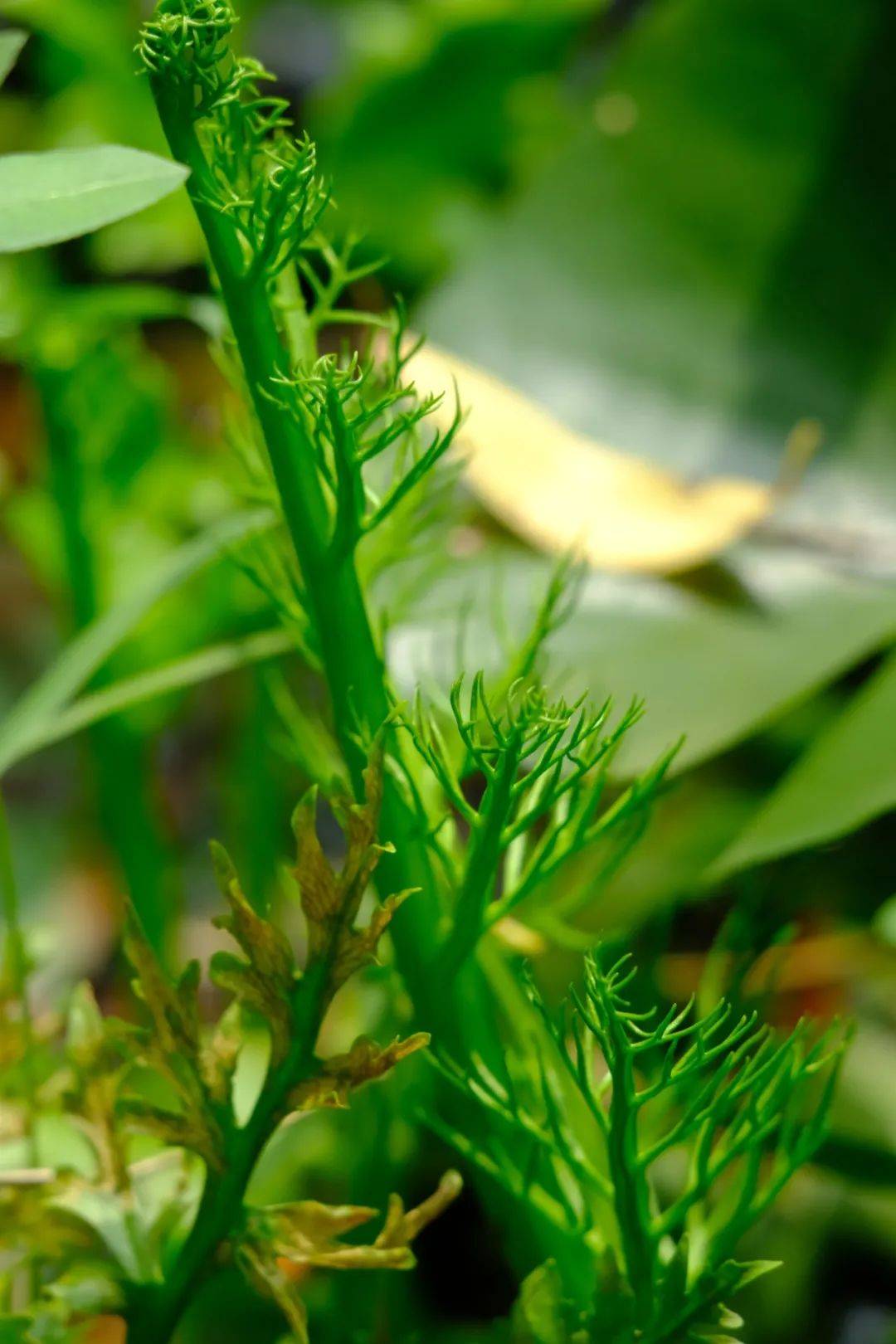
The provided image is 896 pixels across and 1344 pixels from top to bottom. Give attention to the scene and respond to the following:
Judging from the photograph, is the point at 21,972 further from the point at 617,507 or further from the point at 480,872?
the point at 617,507

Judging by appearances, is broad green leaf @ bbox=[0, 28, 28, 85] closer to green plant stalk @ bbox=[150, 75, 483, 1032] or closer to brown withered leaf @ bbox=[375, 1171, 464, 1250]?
green plant stalk @ bbox=[150, 75, 483, 1032]

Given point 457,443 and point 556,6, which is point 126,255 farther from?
point 457,443

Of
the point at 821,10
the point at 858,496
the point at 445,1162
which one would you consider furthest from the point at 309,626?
the point at 821,10

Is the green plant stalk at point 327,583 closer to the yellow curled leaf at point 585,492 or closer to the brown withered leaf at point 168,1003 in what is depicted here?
the brown withered leaf at point 168,1003

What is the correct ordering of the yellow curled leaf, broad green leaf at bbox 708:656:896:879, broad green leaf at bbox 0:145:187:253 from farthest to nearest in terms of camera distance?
the yellow curled leaf → broad green leaf at bbox 708:656:896:879 → broad green leaf at bbox 0:145:187:253

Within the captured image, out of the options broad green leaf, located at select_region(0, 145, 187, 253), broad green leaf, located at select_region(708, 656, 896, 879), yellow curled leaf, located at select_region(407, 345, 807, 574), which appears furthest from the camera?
yellow curled leaf, located at select_region(407, 345, 807, 574)

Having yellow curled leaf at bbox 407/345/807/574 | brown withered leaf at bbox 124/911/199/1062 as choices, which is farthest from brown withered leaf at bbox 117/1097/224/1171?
yellow curled leaf at bbox 407/345/807/574
